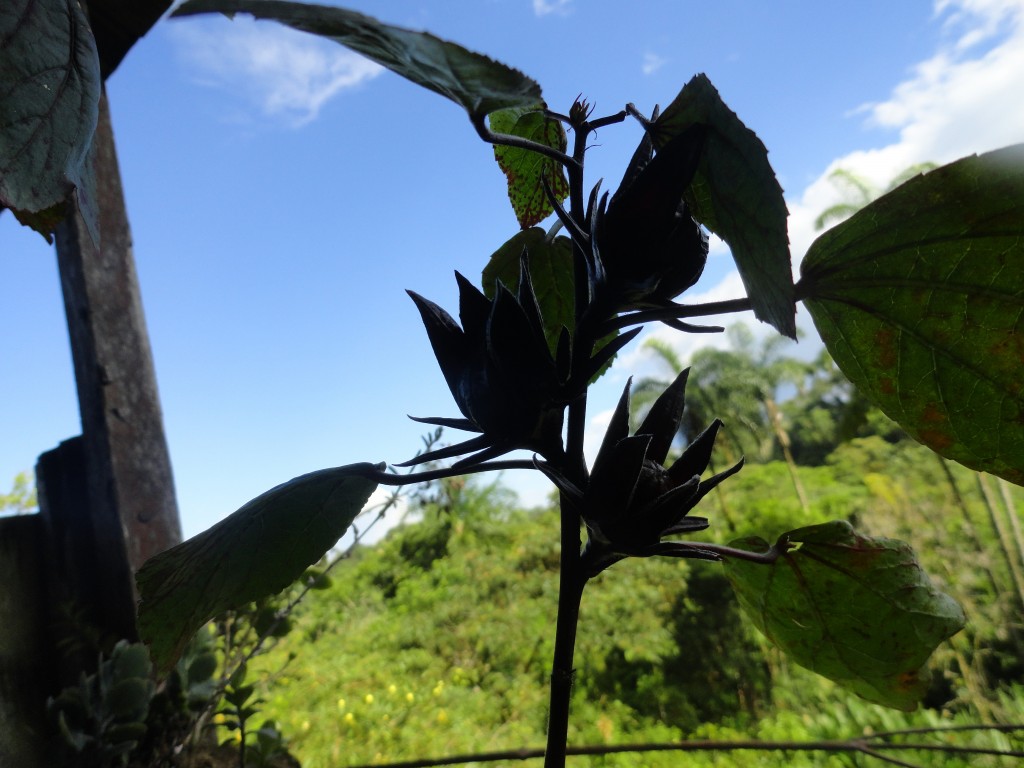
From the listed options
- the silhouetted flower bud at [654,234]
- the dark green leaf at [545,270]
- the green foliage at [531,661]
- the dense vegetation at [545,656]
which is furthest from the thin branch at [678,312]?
the green foliage at [531,661]

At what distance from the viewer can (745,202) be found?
0.60 ft

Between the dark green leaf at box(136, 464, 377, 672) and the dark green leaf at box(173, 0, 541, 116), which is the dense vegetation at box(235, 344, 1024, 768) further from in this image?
the dark green leaf at box(173, 0, 541, 116)

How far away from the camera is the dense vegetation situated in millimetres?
2867

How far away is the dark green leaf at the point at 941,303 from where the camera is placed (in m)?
0.20

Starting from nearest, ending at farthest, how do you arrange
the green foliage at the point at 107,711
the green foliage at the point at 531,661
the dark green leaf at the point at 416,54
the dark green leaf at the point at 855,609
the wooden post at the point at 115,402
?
the dark green leaf at the point at 416,54 → the dark green leaf at the point at 855,609 → the green foliage at the point at 107,711 → the wooden post at the point at 115,402 → the green foliage at the point at 531,661

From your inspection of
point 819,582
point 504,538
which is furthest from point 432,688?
point 819,582

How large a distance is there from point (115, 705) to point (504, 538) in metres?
4.12

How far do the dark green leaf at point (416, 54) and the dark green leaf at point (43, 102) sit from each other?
0.16 feet

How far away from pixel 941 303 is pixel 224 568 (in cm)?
28

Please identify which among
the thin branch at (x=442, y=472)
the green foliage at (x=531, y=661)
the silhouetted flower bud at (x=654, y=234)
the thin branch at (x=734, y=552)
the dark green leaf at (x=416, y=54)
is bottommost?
the green foliage at (x=531, y=661)

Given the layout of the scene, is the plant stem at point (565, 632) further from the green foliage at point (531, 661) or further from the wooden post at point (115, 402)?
the green foliage at point (531, 661)

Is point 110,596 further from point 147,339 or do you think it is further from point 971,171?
point 971,171

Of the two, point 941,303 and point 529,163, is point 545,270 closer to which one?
point 529,163

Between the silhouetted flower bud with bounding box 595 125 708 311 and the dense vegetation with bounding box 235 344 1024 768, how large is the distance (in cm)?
242
